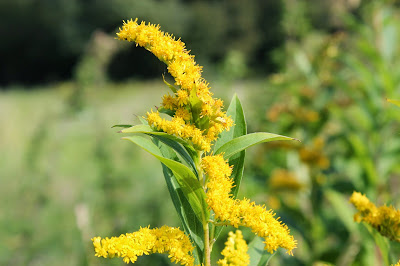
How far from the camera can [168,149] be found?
1.14m

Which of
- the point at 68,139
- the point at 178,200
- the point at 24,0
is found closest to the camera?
the point at 178,200

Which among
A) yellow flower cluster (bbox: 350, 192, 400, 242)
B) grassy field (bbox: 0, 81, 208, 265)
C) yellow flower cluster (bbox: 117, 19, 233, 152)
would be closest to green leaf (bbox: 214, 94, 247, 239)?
yellow flower cluster (bbox: 117, 19, 233, 152)

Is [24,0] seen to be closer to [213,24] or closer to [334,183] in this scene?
[213,24]

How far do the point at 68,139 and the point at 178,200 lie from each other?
9.57 metres

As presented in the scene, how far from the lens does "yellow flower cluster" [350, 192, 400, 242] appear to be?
1.15 metres

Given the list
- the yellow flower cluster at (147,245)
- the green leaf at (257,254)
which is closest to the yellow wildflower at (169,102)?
the yellow flower cluster at (147,245)

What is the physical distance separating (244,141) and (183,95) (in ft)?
0.60

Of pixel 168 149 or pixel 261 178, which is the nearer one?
pixel 168 149

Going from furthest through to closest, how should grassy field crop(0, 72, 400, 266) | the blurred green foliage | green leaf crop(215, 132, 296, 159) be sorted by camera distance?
the blurred green foliage, grassy field crop(0, 72, 400, 266), green leaf crop(215, 132, 296, 159)

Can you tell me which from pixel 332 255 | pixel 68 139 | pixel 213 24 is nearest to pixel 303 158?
pixel 332 255

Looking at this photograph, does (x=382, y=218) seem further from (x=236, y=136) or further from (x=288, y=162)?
(x=288, y=162)

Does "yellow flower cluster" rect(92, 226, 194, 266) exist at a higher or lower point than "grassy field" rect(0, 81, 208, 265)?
lower

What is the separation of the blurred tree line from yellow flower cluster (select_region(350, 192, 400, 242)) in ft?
78.4

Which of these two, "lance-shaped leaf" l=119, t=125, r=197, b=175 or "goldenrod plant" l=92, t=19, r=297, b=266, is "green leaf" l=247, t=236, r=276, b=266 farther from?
"lance-shaped leaf" l=119, t=125, r=197, b=175
